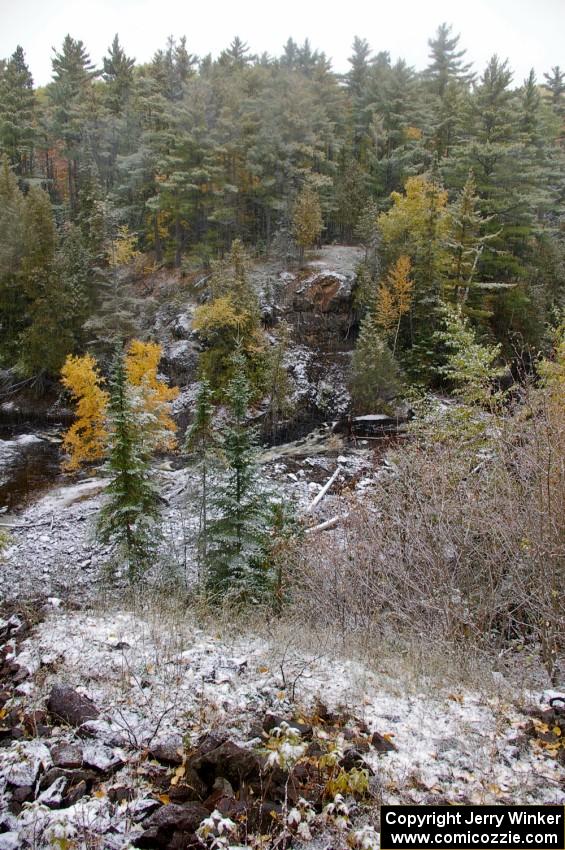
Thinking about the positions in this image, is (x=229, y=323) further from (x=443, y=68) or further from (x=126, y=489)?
(x=443, y=68)

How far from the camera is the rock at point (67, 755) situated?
3.93 metres

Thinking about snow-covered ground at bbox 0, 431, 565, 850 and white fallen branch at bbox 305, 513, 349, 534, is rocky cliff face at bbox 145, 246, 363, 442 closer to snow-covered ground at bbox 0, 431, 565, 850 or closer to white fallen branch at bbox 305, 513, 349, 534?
white fallen branch at bbox 305, 513, 349, 534

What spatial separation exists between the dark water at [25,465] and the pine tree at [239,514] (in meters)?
12.3

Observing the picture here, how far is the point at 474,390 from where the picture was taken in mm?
13789

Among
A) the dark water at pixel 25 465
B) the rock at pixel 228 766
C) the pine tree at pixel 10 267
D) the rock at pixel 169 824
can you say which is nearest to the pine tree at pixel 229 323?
the dark water at pixel 25 465

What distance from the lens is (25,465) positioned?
1008 inches

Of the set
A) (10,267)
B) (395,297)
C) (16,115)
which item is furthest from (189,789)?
(16,115)

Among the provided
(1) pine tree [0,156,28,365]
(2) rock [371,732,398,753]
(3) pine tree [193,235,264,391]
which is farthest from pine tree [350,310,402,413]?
(2) rock [371,732,398,753]

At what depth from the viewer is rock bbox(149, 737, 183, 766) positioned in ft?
13.3

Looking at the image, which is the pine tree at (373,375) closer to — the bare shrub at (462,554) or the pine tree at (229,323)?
the pine tree at (229,323)

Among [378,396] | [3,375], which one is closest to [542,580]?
[378,396]

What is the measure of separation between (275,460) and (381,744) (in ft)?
66.5

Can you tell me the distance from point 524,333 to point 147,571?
28.4 metres

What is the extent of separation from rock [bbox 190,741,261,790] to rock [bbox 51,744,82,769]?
94 cm
